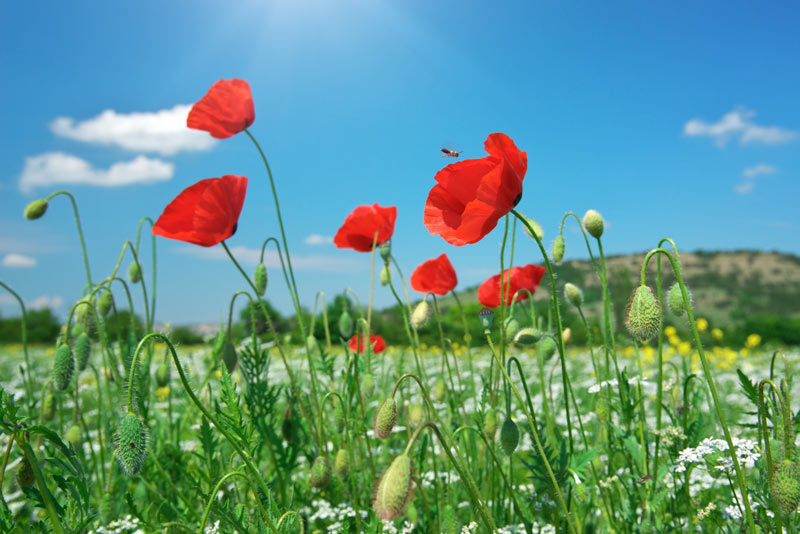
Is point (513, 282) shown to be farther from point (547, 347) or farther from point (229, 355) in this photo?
point (229, 355)

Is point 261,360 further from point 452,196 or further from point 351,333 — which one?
point 452,196

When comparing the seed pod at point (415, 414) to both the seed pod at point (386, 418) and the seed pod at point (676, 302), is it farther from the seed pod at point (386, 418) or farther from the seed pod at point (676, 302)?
the seed pod at point (676, 302)

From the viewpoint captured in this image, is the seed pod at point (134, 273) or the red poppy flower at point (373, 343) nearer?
the red poppy flower at point (373, 343)

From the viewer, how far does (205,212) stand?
2.07m

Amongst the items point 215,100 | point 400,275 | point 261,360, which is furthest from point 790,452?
point 215,100

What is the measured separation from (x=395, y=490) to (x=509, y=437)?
21.1 inches

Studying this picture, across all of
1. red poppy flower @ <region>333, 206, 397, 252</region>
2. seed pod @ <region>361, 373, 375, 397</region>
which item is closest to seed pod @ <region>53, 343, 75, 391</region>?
seed pod @ <region>361, 373, 375, 397</region>

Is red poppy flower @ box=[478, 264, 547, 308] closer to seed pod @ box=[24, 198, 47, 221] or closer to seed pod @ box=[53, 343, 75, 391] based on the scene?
seed pod @ box=[53, 343, 75, 391]

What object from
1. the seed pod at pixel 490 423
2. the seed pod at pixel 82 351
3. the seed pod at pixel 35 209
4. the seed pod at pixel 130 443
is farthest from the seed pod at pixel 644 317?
the seed pod at pixel 35 209

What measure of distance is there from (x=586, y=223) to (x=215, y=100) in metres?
1.66

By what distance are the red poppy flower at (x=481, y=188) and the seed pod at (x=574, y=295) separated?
3.06 ft

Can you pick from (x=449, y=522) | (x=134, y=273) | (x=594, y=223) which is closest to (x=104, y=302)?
(x=134, y=273)

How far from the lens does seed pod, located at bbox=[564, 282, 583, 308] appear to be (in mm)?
2266

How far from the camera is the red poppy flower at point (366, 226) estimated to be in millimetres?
2643
